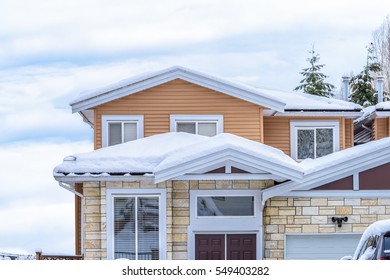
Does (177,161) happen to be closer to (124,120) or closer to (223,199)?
(223,199)

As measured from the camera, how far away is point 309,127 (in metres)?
23.8

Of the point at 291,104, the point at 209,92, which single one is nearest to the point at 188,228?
the point at 209,92

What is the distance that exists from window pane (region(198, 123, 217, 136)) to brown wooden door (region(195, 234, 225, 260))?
11.3ft

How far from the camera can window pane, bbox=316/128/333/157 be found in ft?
77.6

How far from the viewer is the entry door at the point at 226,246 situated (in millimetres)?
18562

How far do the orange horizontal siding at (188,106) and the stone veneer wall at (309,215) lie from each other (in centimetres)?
346

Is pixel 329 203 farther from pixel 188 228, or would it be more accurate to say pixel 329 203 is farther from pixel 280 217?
pixel 188 228

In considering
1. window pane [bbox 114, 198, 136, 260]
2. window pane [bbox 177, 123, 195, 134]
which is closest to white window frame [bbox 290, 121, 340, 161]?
window pane [bbox 177, 123, 195, 134]

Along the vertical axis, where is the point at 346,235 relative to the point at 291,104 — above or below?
below

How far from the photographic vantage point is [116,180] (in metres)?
18.2

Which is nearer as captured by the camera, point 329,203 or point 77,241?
point 329,203

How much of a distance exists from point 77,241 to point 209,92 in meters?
4.66

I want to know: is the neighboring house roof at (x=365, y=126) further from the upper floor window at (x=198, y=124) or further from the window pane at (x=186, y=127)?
the window pane at (x=186, y=127)

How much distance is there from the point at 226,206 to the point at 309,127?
5.76 meters
